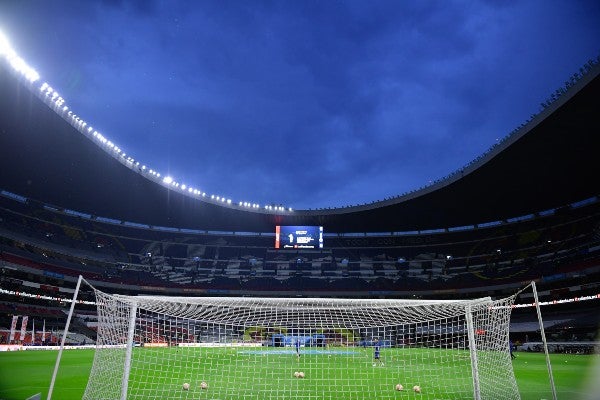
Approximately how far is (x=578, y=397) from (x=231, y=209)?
38078 millimetres

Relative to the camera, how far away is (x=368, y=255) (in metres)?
56.6

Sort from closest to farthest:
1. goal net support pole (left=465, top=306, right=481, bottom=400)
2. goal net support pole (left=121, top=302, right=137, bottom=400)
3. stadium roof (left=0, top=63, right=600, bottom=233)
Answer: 1. goal net support pole (left=121, top=302, right=137, bottom=400)
2. goal net support pole (left=465, top=306, right=481, bottom=400)
3. stadium roof (left=0, top=63, right=600, bottom=233)

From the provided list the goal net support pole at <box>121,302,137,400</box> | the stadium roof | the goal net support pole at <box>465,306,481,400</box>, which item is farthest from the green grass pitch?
the stadium roof

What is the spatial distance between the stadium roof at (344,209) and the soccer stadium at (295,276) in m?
0.20

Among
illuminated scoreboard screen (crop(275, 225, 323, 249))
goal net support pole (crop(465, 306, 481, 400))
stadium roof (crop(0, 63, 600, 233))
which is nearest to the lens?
goal net support pole (crop(465, 306, 481, 400))

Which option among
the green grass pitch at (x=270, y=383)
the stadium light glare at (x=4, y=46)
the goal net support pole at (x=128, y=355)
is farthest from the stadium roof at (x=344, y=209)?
the goal net support pole at (x=128, y=355)

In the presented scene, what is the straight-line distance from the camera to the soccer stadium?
10.0m

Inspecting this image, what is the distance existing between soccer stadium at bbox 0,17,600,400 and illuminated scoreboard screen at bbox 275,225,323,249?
15 centimetres

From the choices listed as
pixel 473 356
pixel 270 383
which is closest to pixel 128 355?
pixel 270 383

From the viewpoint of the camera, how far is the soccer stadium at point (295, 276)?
33.0ft

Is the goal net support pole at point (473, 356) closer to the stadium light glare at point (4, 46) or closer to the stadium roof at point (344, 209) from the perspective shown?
→ the stadium roof at point (344, 209)

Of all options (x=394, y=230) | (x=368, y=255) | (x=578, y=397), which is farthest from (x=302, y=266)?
(x=578, y=397)

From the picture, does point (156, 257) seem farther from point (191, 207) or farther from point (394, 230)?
point (394, 230)

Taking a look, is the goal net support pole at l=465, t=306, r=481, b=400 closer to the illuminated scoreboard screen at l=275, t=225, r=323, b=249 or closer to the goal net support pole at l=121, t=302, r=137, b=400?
the goal net support pole at l=121, t=302, r=137, b=400
